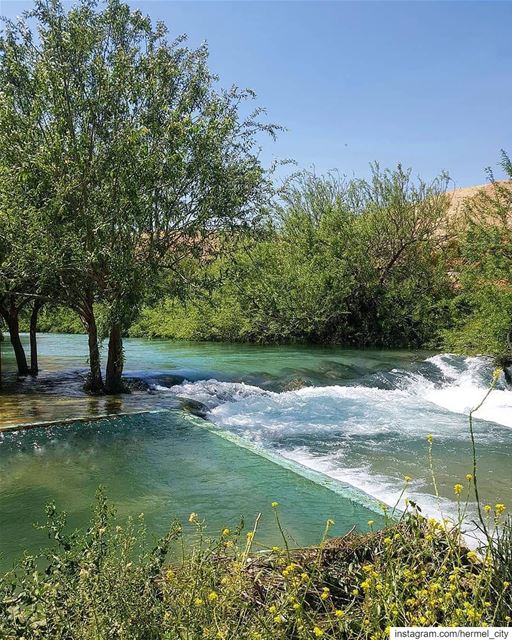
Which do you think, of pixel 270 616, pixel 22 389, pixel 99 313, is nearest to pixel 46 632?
pixel 270 616

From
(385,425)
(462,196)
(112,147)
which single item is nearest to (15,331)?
(112,147)

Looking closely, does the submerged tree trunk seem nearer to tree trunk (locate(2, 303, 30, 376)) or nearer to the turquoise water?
tree trunk (locate(2, 303, 30, 376))

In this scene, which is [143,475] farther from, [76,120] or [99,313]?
[76,120]

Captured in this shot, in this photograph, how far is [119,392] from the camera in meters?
12.7

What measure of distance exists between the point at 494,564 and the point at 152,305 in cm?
873

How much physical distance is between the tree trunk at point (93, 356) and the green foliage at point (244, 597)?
8839 mm

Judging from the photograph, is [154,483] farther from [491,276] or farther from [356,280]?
[356,280]

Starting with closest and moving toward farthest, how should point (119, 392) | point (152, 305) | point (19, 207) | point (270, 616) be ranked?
point (270, 616) → point (19, 207) → point (152, 305) → point (119, 392)

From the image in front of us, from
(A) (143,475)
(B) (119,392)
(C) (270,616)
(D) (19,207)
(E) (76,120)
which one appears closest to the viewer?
(C) (270,616)

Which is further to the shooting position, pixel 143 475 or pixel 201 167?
pixel 201 167

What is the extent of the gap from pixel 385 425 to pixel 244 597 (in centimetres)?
793

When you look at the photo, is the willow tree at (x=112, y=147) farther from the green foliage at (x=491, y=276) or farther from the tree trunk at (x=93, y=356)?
the green foliage at (x=491, y=276)

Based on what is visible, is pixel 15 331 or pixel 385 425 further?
pixel 15 331

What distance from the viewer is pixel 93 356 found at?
12242 millimetres
